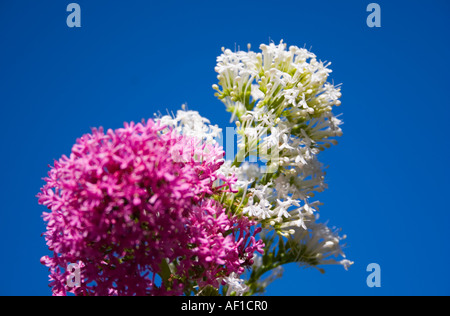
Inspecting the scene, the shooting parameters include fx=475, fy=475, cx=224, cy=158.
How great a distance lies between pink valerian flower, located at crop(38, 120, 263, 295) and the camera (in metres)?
2.50

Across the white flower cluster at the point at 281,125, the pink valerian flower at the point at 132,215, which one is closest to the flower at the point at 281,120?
the white flower cluster at the point at 281,125

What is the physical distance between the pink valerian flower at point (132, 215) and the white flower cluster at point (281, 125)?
527mm

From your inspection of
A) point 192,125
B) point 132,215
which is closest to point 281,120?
point 192,125

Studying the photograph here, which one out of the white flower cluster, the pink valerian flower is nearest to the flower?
the white flower cluster

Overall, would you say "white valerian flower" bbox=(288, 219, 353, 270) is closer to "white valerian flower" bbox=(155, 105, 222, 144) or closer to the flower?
the flower

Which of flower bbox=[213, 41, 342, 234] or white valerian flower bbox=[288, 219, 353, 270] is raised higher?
flower bbox=[213, 41, 342, 234]

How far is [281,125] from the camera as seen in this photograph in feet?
11.6

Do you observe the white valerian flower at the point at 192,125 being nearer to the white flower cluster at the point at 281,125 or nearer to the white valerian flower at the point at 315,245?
the white flower cluster at the point at 281,125

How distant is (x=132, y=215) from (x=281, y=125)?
144 centimetres

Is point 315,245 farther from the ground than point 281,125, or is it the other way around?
point 281,125

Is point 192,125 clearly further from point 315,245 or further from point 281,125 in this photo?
point 315,245

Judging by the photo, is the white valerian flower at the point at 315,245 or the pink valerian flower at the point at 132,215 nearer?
the pink valerian flower at the point at 132,215

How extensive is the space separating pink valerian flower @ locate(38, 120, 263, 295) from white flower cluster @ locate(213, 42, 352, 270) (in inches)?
20.8

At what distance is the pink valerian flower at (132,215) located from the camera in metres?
2.50
